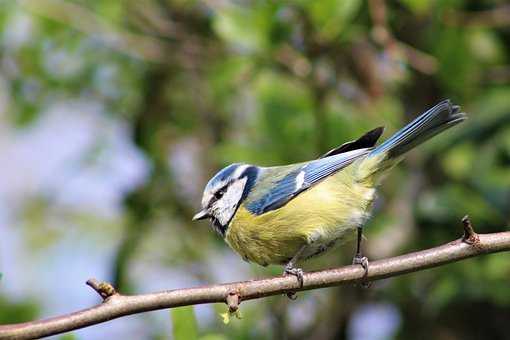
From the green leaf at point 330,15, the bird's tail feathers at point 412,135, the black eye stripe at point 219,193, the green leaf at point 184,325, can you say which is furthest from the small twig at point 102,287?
the green leaf at point 330,15

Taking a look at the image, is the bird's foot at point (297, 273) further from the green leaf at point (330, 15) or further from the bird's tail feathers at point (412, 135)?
the green leaf at point (330, 15)

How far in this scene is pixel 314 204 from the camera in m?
2.69

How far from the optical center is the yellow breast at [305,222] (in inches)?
104

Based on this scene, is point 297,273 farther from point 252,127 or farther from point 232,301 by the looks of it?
point 252,127

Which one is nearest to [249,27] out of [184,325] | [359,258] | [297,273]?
[359,258]

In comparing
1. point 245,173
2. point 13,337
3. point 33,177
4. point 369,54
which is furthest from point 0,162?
point 13,337

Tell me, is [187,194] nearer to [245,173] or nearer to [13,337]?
[245,173]

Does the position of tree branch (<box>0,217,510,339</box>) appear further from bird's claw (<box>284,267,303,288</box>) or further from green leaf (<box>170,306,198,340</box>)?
green leaf (<box>170,306,198,340</box>)

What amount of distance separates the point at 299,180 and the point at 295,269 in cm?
61

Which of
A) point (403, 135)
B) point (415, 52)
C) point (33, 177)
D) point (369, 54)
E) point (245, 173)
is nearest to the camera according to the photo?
point (403, 135)

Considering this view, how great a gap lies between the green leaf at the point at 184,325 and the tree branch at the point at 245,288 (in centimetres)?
15

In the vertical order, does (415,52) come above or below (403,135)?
above

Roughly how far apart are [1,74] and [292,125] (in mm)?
1735

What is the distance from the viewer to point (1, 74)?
14.3 feet
